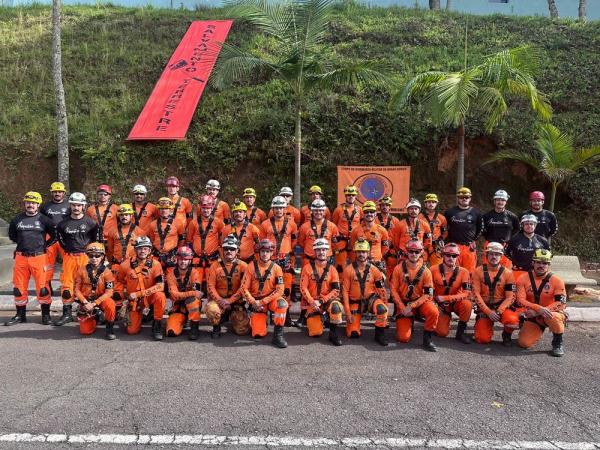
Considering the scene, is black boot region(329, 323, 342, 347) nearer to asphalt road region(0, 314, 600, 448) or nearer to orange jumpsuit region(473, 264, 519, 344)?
asphalt road region(0, 314, 600, 448)

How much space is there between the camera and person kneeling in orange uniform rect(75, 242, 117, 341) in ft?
23.1

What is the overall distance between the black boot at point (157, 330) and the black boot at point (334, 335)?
2.44 metres

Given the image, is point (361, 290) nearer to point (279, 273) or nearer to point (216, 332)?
point (279, 273)

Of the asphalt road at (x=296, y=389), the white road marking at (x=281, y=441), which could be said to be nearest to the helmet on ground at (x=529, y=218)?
the asphalt road at (x=296, y=389)

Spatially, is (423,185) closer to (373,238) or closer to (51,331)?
(373,238)

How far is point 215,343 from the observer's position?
22.0 feet

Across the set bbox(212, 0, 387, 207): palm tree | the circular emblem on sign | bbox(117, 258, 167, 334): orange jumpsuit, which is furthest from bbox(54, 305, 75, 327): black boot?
the circular emblem on sign

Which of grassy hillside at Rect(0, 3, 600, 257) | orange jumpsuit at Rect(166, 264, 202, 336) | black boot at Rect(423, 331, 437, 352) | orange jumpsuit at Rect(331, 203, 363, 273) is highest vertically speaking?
grassy hillside at Rect(0, 3, 600, 257)

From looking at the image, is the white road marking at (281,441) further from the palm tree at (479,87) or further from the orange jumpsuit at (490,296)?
the palm tree at (479,87)

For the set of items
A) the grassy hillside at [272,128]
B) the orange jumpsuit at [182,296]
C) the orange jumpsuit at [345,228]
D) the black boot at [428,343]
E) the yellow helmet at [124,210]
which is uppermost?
the grassy hillside at [272,128]

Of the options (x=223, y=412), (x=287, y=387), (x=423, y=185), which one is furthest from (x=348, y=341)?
(x=423, y=185)

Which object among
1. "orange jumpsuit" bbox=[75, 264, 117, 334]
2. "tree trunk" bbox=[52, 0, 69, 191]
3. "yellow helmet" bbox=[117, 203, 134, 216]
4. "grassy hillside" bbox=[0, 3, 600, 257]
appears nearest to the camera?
"orange jumpsuit" bbox=[75, 264, 117, 334]

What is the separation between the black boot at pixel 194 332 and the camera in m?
6.87

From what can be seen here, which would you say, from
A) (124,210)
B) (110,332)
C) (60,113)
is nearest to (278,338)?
(110,332)
